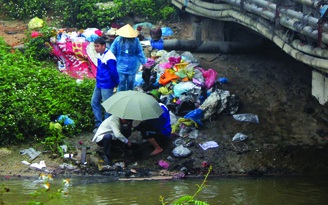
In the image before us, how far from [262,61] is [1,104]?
579 centimetres

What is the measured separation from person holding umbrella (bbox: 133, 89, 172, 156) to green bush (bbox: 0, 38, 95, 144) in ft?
4.13

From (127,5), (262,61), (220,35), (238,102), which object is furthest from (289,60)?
(127,5)

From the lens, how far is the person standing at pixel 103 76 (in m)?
12.2

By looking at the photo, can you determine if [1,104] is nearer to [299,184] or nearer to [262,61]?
[299,184]

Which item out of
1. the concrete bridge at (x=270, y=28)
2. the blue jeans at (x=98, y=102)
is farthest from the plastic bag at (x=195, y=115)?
the concrete bridge at (x=270, y=28)

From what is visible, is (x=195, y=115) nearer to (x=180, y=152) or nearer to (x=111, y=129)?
(x=180, y=152)

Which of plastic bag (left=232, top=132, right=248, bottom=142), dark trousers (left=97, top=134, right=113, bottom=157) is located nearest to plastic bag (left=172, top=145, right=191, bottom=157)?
plastic bag (left=232, top=132, right=248, bottom=142)

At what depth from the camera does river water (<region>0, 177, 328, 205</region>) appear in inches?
400

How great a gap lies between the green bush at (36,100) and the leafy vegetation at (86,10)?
10.6 ft

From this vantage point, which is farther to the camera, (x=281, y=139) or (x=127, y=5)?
(x=127, y=5)

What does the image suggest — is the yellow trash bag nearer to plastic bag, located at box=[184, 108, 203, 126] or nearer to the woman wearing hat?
the woman wearing hat

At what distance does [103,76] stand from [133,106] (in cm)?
106

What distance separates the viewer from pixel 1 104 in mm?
12414

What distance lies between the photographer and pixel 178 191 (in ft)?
35.3
